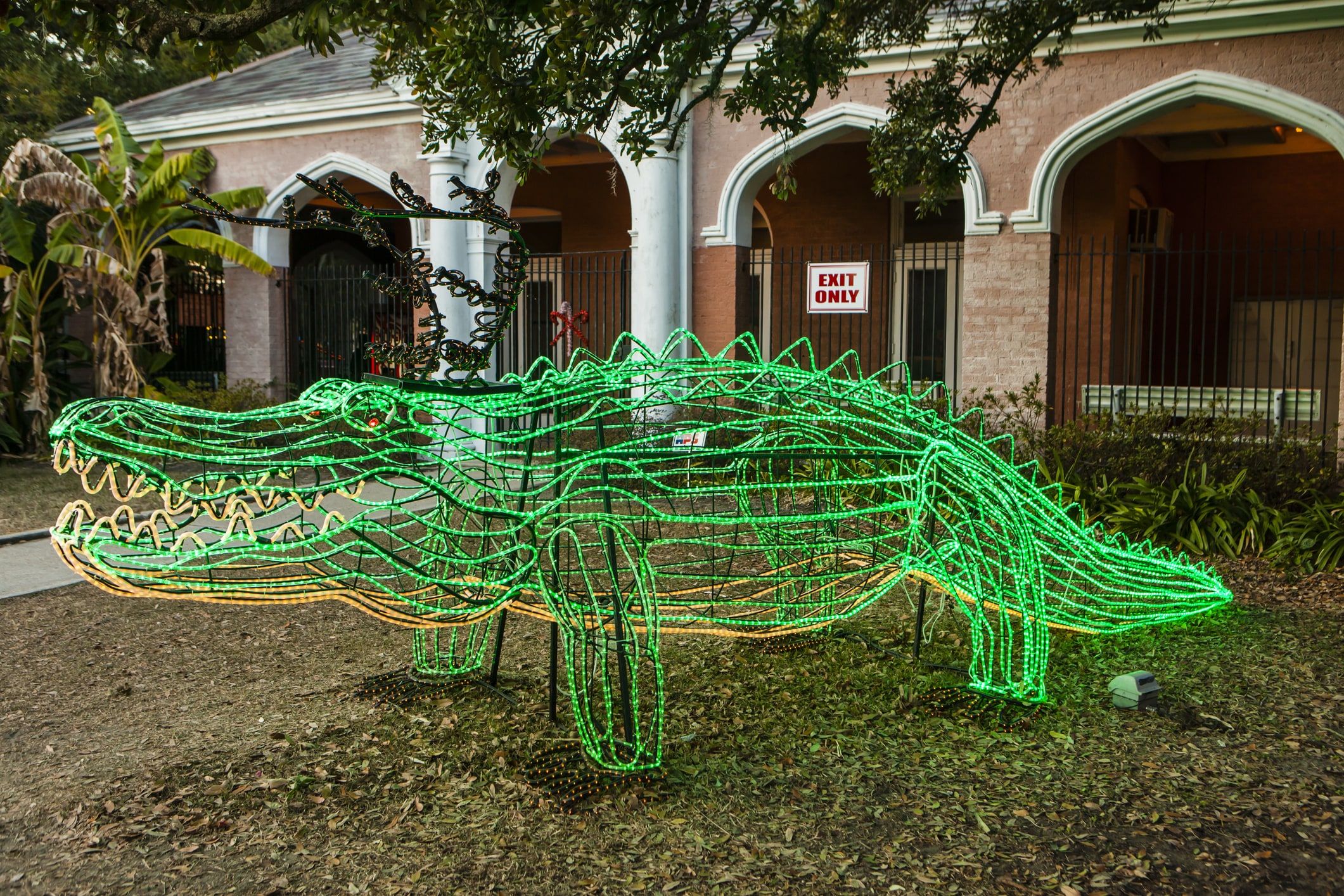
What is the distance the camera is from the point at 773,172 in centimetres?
1246

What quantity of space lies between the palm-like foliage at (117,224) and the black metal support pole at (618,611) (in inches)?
425

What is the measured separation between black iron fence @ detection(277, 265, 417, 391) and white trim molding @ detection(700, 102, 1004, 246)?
15.2 feet

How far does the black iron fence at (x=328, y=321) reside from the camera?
14461 mm

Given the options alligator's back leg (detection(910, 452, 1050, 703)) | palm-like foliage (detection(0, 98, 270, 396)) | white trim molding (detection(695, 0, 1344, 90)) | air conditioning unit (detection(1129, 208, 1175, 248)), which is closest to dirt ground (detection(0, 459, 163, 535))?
palm-like foliage (detection(0, 98, 270, 396))

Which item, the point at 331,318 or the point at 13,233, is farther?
the point at 331,318

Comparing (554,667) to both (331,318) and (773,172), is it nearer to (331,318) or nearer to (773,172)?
(773,172)

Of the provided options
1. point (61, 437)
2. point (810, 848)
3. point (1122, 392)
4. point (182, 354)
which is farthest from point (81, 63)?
point (810, 848)

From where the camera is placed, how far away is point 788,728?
4375 millimetres

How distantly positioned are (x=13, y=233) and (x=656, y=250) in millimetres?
7415

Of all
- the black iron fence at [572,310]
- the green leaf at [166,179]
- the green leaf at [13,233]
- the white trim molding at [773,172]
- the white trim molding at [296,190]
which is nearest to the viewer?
the white trim molding at [773,172]

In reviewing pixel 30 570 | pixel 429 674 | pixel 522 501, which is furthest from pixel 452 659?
pixel 30 570

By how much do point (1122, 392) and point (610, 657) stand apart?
8541 millimetres

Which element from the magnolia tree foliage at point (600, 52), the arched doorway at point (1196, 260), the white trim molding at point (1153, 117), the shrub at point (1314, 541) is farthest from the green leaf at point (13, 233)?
the shrub at point (1314, 541)

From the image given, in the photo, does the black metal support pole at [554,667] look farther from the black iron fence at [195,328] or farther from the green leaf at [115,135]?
the black iron fence at [195,328]
